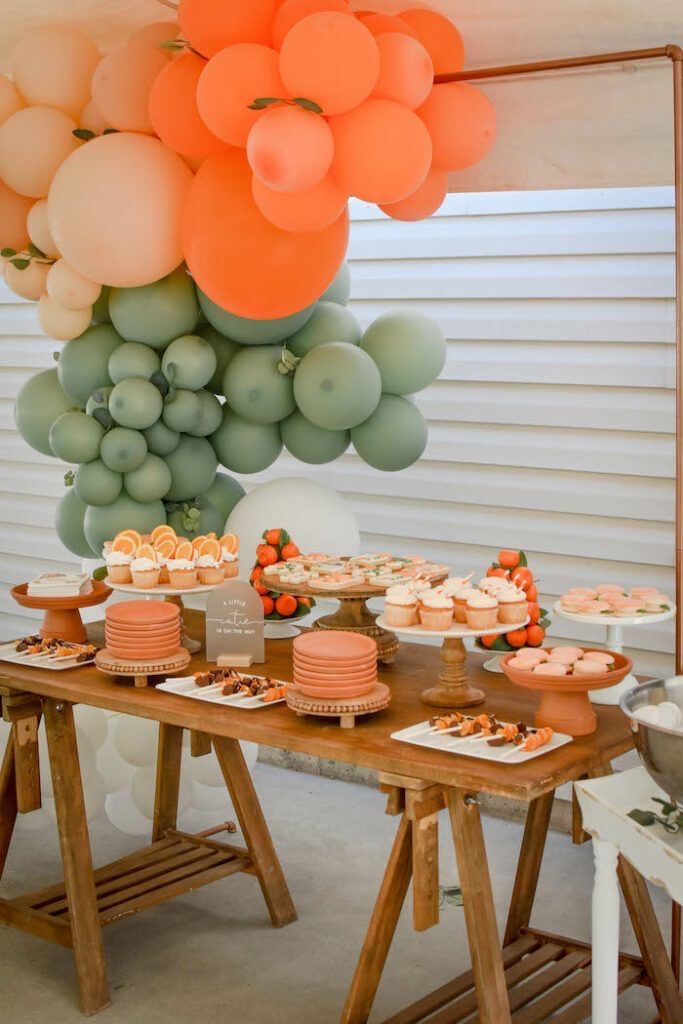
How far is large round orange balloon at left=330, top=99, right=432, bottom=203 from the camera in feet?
9.63

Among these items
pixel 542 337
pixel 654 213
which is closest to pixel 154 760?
pixel 542 337

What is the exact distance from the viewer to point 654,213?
4.30 metres

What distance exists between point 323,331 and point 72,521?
3.62 ft

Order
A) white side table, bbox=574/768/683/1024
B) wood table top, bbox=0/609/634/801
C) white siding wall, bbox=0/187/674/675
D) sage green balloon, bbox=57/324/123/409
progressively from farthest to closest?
white siding wall, bbox=0/187/674/675, sage green balloon, bbox=57/324/123/409, wood table top, bbox=0/609/634/801, white side table, bbox=574/768/683/1024

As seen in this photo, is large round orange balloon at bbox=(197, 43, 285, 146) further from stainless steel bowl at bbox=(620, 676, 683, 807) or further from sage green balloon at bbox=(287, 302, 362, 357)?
stainless steel bowl at bbox=(620, 676, 683, 807)

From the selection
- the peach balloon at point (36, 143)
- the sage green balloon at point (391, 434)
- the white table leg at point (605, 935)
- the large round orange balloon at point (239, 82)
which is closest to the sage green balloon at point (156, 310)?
the peach balloon at point (36, 143)

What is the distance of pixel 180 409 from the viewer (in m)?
3.84

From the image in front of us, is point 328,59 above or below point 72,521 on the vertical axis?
above

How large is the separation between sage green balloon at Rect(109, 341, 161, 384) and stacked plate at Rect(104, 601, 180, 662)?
0.91 meters

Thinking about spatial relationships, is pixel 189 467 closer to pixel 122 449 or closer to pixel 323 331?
pixel 122 449

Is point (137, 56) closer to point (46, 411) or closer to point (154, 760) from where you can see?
point (46, 411)

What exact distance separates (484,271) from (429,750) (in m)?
2.67


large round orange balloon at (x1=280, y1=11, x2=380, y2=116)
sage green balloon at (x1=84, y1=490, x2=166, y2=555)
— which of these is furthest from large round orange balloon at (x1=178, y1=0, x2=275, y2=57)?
sage green balloon at (x1=84, y1=490, x2=166, y2=555)

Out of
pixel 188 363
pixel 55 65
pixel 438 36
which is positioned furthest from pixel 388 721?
pixel 55 65
